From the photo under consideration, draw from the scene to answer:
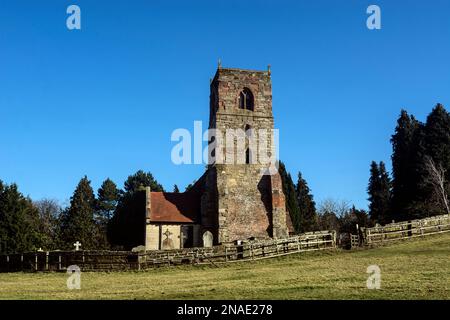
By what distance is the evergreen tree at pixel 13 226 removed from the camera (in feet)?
148

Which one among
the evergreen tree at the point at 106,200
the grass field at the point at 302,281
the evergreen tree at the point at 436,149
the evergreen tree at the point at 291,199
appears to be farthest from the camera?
the evergreen tree at the point at 106,200

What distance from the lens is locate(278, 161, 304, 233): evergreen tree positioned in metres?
59.6

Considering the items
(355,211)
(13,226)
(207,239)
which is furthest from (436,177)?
(13,226)

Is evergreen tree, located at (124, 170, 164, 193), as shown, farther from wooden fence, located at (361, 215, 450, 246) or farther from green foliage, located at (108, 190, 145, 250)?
wooden fence, located at (361, 215, 450, 246)

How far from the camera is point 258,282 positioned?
19.1 meters

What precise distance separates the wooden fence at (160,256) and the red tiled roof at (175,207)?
1127 centimetres

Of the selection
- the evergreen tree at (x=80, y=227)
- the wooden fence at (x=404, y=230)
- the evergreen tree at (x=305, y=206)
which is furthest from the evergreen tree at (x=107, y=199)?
the wooden fence at (x=404, y=230)

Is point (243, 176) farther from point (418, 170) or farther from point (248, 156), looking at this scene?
point (418, 170)

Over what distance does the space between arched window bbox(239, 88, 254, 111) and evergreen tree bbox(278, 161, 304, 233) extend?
18.4 meters

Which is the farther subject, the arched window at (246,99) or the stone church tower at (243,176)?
the arched window at (246,99)

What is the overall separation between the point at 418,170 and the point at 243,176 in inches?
872

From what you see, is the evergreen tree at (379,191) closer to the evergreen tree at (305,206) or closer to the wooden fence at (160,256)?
the evergreen tree at (305,206)
